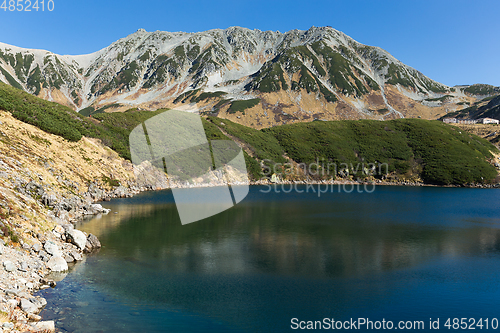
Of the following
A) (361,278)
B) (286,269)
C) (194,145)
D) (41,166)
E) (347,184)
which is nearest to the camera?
(361,278)

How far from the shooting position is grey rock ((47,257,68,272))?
21866 millimetres

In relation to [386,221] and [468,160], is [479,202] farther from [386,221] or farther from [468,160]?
[468,160]

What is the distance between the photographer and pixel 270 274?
77.9ft

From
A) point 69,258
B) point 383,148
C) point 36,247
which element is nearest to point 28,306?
point 36,247

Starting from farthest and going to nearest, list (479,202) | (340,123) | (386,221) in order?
(340,123) → (479,202) → (386,221)

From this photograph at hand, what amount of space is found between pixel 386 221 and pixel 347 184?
197 ft

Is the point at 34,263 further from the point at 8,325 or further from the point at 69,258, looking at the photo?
the point at 8,325

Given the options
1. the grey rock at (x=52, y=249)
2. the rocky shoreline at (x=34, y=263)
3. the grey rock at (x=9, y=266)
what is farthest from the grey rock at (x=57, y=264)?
the grey rock at (x=9, y=266)

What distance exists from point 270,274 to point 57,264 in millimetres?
15190

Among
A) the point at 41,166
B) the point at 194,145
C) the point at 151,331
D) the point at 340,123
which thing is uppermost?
the point at 340,123

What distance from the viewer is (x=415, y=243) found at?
34.2m

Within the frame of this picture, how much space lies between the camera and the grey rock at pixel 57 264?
21866 millimetres

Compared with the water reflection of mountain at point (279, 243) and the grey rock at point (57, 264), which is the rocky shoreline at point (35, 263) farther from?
the water reflection of mountain at point (279, 243)

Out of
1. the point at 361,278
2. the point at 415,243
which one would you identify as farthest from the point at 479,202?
the point at 361,278
